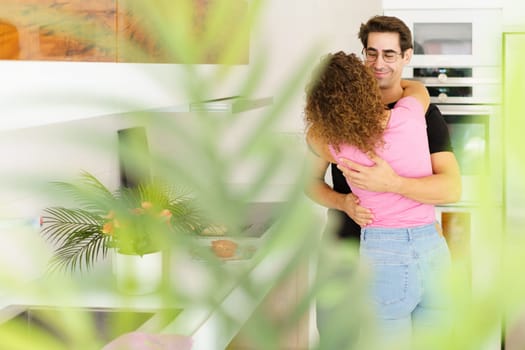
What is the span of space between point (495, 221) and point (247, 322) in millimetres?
70

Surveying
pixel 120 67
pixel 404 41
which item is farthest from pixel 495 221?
pixel 404 41

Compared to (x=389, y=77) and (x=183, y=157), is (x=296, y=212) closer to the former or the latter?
(x=183, y=157)

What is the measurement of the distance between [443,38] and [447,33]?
3 centimetres

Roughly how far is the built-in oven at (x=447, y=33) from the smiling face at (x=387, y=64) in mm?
1008

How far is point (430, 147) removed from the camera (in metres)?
2.39

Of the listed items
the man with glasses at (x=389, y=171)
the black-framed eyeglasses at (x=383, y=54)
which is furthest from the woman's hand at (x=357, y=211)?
the black-framed eyeglasses at (x=383, y=54)

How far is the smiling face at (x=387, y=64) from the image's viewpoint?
2.43m

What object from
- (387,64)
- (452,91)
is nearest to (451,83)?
(452,91)

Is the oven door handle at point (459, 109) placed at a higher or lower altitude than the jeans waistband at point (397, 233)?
higher

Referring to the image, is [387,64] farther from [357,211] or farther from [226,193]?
[226,193]

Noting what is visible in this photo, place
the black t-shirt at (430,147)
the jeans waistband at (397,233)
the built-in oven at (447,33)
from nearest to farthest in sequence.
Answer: the jeans waistband at (397,233)
the black t-shirt at (430,147)
the built-in oven at (447,33)

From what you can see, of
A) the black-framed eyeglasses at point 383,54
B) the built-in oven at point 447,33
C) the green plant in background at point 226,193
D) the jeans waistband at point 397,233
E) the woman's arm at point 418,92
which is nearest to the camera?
the green plant in background at point 226,193

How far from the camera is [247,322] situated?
0.21m

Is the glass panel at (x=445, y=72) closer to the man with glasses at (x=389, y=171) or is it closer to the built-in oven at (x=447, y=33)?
the built-in oven at (x=447, y=33)
